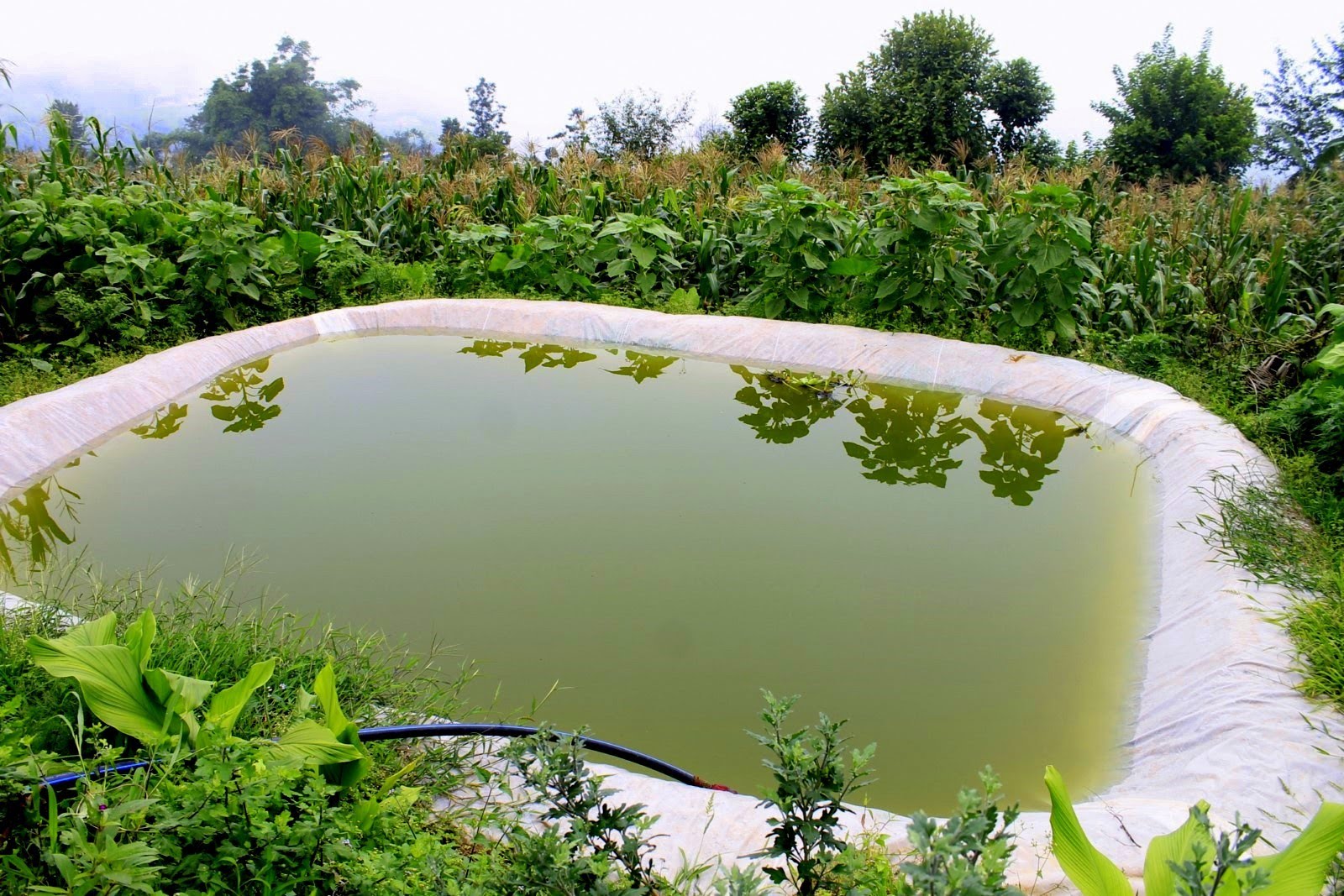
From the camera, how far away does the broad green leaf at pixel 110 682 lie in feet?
5.46

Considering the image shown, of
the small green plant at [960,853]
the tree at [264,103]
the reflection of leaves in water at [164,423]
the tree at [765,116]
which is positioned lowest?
the reflection of leaves in water at [164,423]

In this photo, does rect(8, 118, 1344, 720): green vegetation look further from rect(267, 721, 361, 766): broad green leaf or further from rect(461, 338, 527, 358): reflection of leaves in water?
rect(267, 721, 361, 766): broad green leaf

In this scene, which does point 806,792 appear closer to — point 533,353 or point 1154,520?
point 1154,520

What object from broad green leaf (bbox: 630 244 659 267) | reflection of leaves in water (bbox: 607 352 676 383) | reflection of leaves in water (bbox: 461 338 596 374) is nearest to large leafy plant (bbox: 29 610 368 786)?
reflection of leaves in water (bbox: 607 352 676 383)

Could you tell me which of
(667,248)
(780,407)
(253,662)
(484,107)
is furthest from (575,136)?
(484,107)

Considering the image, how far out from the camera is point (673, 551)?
10.3ft

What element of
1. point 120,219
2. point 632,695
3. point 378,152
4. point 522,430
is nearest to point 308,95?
point 378,152

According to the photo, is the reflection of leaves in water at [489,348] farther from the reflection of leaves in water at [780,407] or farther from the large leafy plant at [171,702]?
the large leafy plant at [171,702]

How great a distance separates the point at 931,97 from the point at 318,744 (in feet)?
46.5

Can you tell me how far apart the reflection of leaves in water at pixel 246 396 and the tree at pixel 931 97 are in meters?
10.6

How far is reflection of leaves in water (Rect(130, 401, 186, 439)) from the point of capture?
4262 millimetres

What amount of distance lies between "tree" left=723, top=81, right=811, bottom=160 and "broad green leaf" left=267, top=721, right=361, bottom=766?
11674 mm

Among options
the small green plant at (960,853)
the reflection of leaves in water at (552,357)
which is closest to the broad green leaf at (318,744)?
the small green plant at (960,853)

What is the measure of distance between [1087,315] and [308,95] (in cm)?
3423
